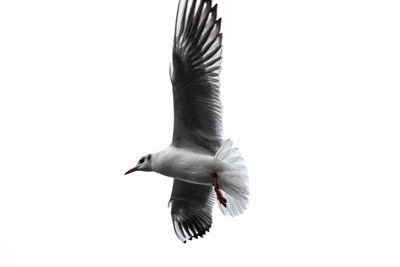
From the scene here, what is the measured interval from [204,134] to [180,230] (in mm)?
1293

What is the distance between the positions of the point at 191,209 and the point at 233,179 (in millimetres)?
1090

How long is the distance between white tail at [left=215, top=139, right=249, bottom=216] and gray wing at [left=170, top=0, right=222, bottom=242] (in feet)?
1.02

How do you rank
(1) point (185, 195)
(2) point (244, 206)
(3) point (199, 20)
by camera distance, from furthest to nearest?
1. (1) point (185, 195)
2. (2) point (244, 206)
3. (3) point (199, 20)

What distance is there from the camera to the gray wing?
6.64m

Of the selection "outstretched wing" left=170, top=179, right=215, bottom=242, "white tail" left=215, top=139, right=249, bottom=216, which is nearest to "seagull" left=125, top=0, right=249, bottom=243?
"white tail" left=215, top=139, right=249, bottom=216

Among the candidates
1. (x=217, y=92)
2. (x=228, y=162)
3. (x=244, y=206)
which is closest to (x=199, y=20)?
(x=217, y=92)

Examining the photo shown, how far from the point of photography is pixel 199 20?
664 centimetres

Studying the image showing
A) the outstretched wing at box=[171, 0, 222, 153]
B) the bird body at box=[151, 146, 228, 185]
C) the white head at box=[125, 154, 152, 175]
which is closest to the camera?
the outstretched wing at box=[171, 0, 222, 153]

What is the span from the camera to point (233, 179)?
685 centimetres

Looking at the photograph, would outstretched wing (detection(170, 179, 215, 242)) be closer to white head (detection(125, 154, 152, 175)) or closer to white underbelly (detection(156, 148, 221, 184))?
white head (detection(125, 154, 152, 175))

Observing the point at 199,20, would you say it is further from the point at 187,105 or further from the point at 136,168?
the point at 136,168

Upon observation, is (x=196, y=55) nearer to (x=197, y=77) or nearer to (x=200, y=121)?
(x=197, y=77)

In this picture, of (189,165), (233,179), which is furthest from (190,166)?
(233,179)

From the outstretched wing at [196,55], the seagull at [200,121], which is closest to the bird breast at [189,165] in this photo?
the seagull at [200,121]
